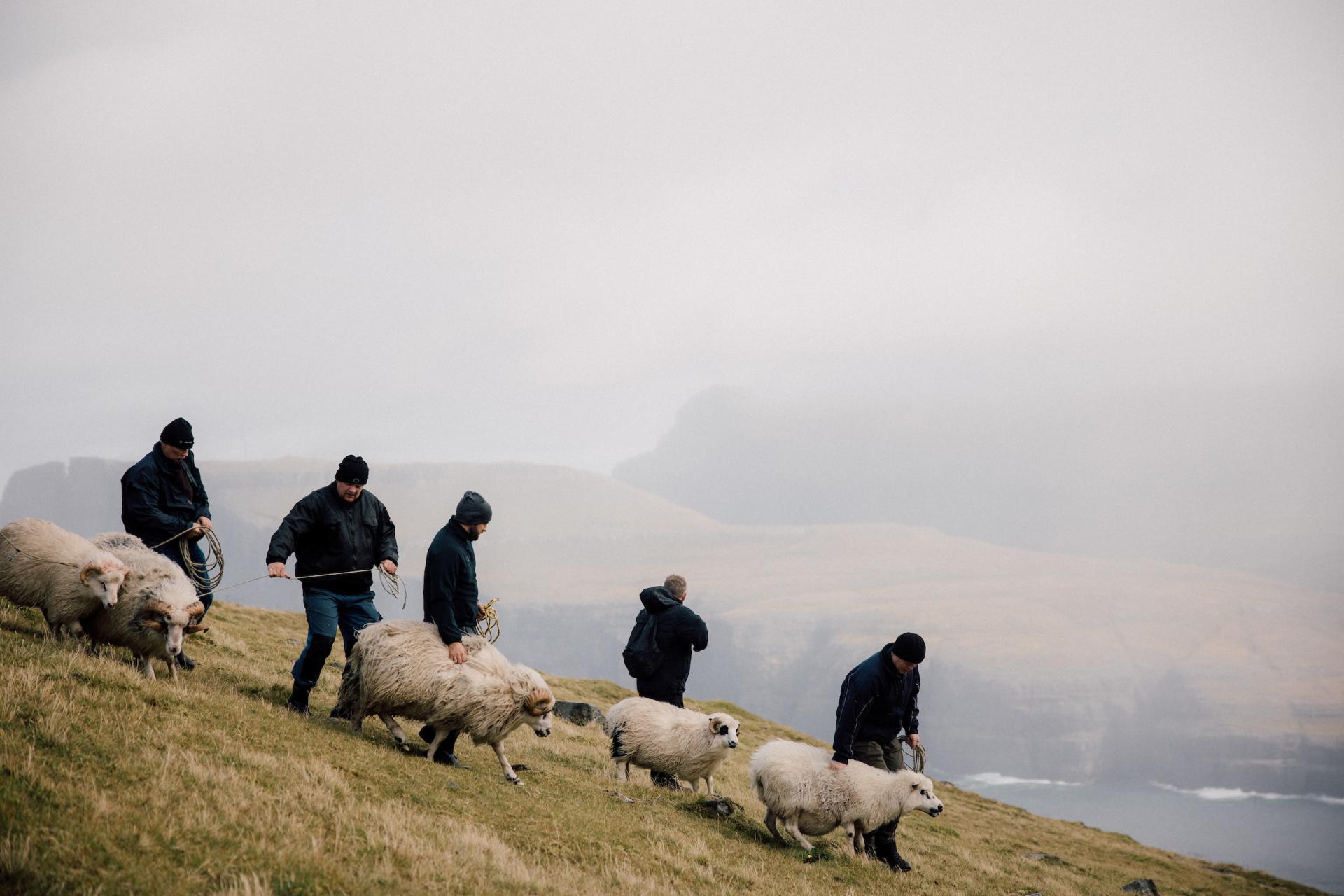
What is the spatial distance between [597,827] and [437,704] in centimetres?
255

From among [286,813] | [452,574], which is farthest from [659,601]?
[286,813]

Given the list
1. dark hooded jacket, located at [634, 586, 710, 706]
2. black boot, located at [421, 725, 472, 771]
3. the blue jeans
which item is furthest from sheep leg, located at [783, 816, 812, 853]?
the blue jeans

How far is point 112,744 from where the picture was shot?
7.47 m

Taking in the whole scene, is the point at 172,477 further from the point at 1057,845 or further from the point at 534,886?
the point at 1057,845

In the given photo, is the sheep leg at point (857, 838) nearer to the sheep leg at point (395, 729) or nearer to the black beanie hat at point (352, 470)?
the sheep leg at point (395, 729)

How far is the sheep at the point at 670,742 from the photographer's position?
541 inches

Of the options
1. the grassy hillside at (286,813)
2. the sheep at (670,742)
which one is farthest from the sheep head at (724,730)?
the grassy hillside at (286,813)

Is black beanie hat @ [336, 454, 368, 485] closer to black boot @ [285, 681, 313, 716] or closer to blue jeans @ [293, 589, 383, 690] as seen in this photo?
blue jeans @ [293, 589, 383, 690]

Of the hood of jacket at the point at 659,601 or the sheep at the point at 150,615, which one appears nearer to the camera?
the sheep at the point at 150,615

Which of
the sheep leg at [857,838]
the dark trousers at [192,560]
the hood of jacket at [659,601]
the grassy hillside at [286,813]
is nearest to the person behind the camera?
the grassy hillside at [286,813]

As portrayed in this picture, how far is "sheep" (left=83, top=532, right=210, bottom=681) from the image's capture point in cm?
1062

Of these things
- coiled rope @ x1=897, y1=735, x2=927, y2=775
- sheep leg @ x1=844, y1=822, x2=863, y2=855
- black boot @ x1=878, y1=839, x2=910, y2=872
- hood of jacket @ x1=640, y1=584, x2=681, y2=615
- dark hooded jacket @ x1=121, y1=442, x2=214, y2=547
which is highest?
dark hooded jacket @ x1=121, y1=442, x2=214, y2=547

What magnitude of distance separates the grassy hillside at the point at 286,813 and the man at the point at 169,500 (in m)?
1.58

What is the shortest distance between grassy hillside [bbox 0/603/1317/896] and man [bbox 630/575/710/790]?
153 centimetres
